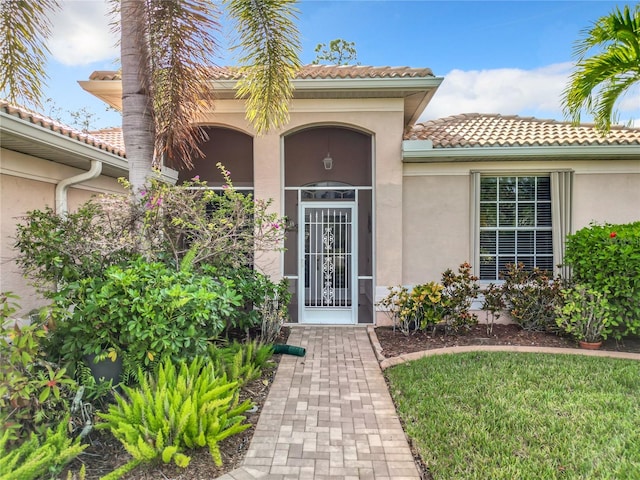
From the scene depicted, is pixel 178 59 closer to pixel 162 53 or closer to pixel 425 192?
pixel 162 53

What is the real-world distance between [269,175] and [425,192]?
3837mm

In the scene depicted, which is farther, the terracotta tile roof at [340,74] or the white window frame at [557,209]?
the white window frame at [557,209]

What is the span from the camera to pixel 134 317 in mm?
4418

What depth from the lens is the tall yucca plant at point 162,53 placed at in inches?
234

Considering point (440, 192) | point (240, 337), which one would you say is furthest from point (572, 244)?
point (240, 337)

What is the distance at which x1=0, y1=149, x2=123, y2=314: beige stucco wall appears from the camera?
570 centimetres

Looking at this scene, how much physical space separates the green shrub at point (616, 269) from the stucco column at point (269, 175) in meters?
6.53

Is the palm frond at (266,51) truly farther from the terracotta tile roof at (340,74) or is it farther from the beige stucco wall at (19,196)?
the beige stucco wall at (19,196)

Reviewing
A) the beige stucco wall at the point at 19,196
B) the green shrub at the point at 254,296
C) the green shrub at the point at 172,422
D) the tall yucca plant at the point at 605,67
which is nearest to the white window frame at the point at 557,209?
the tall yucca plant at the point at 605,67

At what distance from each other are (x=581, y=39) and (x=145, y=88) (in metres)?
8.16

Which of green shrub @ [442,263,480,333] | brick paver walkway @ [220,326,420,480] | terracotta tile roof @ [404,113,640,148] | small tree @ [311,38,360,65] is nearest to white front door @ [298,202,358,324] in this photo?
green shrub @ [442,263,480,333]

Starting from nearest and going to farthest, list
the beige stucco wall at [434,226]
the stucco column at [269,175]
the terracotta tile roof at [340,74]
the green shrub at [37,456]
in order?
the green shrub at [37,456]
the terracotta tile roof at [340,74]
the stucco column at [269,175]
the beige stucco wall at [434,226]

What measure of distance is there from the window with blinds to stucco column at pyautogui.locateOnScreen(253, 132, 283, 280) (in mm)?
5037

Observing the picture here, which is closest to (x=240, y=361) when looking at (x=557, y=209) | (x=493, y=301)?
(x=493, y=301)
